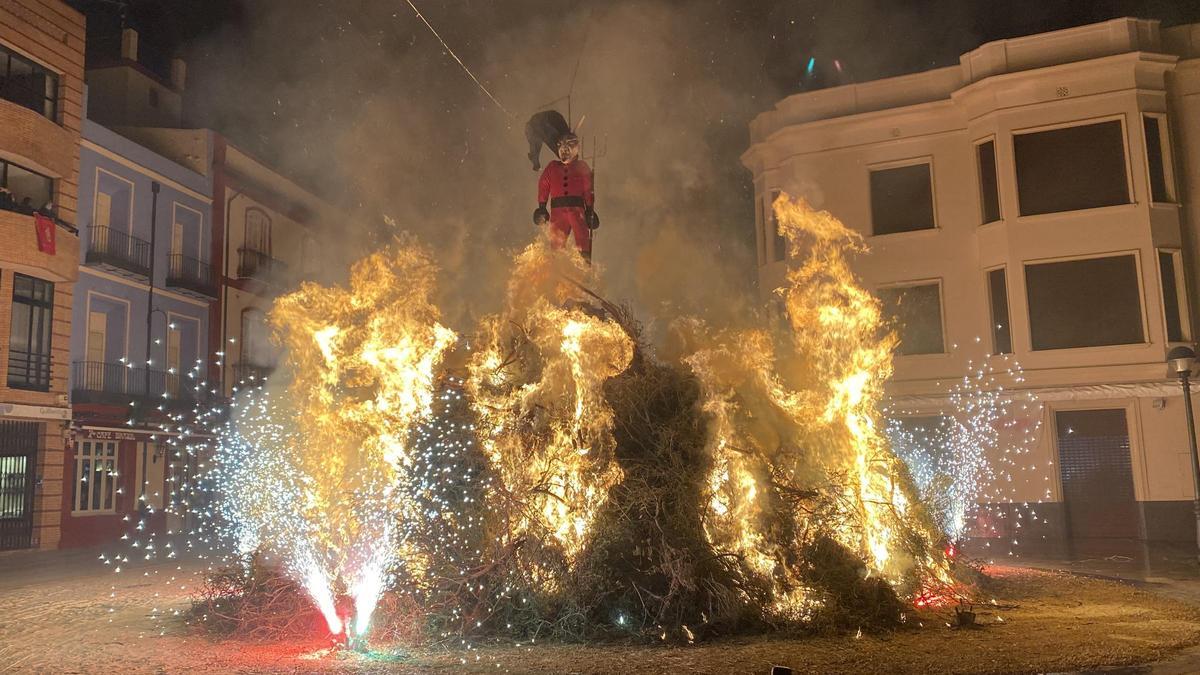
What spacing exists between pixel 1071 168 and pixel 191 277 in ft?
82.1

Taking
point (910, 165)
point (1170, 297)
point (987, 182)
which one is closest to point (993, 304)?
point (987, 182)

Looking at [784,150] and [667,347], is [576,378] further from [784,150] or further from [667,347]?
[784,150]

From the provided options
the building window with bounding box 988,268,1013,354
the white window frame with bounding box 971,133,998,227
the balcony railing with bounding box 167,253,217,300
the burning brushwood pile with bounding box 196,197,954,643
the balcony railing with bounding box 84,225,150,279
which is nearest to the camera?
the burning brushwood pile with bounding box 196,197,954,643

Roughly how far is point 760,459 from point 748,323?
2.36 meters

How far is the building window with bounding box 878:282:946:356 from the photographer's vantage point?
23.6 meters

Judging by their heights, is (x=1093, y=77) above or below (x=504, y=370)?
above

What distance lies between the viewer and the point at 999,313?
22844mm

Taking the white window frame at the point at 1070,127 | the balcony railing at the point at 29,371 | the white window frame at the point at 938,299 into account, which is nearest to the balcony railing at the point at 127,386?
the balcony railing at the point at 29,371

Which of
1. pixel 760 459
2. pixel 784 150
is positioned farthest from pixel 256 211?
pixel 760 459

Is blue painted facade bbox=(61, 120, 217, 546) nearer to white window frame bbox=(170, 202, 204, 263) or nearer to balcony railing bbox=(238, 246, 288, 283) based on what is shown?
white window frame bbox=(170, 202, 204, 263)

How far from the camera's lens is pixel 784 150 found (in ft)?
84.4

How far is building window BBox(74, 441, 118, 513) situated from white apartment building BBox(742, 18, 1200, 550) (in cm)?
2135

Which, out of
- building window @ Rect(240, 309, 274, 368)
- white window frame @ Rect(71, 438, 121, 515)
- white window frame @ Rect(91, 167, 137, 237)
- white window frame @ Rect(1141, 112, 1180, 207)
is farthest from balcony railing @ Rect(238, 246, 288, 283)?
white window frame @ Rect(1141, 112, 1180, 207)

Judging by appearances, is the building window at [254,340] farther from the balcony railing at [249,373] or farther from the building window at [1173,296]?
the building window at [1173,296]
